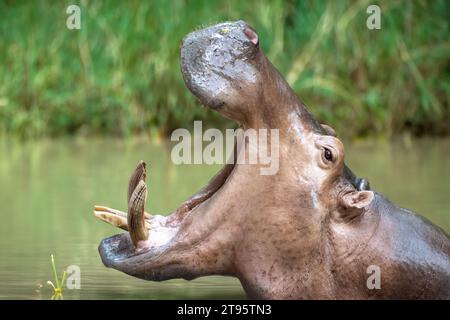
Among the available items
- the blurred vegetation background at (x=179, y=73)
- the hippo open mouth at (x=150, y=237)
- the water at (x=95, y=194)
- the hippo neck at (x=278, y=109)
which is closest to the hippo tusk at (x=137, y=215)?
the hippo open mouth at (x=150, y=237)

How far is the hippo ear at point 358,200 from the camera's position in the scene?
3.04m

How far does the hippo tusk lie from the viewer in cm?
301

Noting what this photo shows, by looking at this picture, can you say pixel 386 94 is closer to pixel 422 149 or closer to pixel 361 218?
pixel 422 149

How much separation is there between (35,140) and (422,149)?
3.13 meters

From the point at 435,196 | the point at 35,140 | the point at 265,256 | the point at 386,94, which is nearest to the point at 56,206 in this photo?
the point at 435,196

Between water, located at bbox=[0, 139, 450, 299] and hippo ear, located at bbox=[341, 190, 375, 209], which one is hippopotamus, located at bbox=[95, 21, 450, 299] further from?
water, located at bbox=[0, 139, 450, 299]

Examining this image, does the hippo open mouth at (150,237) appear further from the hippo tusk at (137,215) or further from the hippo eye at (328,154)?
the hippo eye at (328,154)

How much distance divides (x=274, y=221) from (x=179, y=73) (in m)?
6.32

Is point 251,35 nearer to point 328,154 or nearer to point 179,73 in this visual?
point 328,154

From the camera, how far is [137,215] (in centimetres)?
304

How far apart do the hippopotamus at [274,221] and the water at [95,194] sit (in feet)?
1.58

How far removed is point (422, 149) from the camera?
8.69 metres

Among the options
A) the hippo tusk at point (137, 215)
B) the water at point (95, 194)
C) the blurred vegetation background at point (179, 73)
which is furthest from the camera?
the blurred vegetation background at point (179, 73)

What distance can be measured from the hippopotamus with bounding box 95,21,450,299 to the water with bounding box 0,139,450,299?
19.0 inches
